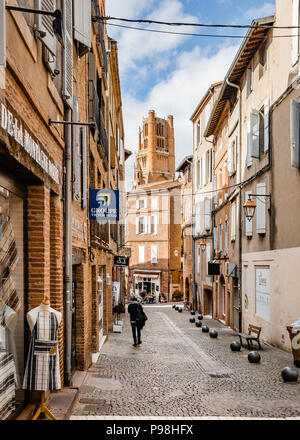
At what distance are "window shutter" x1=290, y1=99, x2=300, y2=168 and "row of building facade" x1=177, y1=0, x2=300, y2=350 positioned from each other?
2 centimetres

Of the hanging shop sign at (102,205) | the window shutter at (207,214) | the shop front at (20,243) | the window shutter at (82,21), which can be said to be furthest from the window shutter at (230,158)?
the shop front at (20,243)

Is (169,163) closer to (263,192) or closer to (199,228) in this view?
(199,228)

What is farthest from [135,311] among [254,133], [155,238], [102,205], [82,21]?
[155,238]

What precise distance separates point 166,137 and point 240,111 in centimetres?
7815

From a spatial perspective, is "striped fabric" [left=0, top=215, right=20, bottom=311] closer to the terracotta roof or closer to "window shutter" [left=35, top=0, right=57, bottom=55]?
"window shutter" [left=35, top=0, right=57, bottom=55]

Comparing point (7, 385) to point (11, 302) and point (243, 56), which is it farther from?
point (243, 56)

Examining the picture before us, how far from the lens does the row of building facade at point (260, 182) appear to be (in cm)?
1364

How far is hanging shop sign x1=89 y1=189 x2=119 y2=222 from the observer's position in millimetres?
11539

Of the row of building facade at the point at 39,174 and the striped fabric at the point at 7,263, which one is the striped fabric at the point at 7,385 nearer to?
the row of building facade at the point at 39,174

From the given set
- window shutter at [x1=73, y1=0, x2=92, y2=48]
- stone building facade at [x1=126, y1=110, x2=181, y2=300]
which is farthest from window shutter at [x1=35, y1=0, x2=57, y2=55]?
stone building facade at [x1=126, y1=110, x2=181, y2=300]

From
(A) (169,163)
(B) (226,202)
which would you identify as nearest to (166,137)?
(A) (169,163)

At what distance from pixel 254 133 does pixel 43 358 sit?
13303 mm

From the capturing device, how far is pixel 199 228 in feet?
111

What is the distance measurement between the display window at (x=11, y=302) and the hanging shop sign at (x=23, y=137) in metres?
0.56
